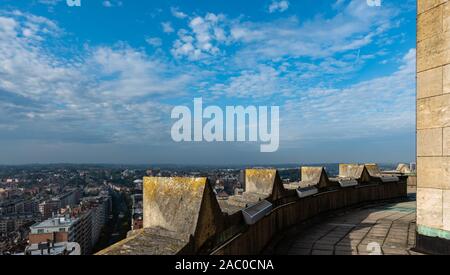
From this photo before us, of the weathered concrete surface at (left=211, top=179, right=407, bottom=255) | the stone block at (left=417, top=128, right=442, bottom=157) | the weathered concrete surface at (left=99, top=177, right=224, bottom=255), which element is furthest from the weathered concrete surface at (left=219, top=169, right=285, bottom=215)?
the stone block at (left=417, top=128, right=442, bottom=157)

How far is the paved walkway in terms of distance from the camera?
658 cm

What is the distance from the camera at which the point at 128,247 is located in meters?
3.26

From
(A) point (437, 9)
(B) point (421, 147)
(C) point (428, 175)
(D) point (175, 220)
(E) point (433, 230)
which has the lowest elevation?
(E) point (433, 230)

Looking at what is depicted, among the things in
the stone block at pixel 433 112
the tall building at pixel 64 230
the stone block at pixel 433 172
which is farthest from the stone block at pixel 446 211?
the tall building at pixel 64 230

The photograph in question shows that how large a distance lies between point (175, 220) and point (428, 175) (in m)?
5.02

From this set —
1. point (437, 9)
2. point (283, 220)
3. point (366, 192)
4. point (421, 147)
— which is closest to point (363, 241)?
point (283, 220)

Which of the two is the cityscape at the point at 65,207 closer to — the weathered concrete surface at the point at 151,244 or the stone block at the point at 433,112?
the stone block at the point at 433,112

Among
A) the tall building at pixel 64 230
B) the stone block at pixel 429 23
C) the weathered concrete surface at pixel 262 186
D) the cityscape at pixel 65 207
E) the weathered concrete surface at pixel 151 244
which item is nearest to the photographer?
the weathered concrete surface at pixel 151 244

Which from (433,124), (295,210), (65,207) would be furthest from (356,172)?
(65,207)

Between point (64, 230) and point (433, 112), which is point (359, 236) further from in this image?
point (64, 230)

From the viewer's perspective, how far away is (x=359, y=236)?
7637 millimetres

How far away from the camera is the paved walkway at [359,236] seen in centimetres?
658
